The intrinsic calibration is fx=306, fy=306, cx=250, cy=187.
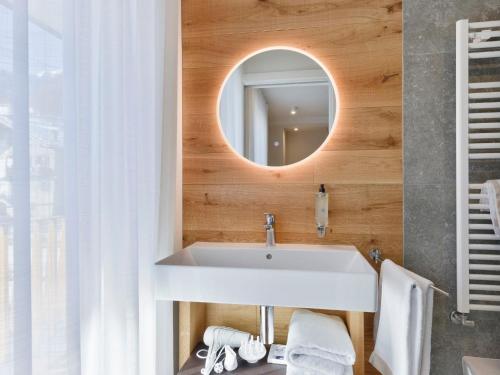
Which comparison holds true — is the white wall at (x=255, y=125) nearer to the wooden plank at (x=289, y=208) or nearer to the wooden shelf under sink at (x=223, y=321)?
the wooden plank at (x=289, y=208)

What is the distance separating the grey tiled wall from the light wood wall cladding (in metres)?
0.06

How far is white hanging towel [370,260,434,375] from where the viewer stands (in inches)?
38.1

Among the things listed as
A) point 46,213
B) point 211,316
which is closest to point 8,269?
point 46,213

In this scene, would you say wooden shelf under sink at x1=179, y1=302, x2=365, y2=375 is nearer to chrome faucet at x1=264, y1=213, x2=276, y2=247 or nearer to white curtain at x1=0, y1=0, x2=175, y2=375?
white curtain at x1=0, y1=0, x2=175, y2=375

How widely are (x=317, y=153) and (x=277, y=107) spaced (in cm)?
31

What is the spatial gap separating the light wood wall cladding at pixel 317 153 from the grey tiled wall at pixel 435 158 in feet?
0.19

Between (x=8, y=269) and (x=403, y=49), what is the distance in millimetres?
1611

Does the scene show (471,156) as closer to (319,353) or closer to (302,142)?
(302,142)

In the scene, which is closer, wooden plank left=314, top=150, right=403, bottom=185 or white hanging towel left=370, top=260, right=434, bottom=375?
white hanging towel left=370, top=260, right=434, bottom=375

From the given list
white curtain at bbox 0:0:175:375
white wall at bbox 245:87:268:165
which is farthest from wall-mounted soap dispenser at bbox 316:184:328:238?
white curtain at bbox 0:0:175:375

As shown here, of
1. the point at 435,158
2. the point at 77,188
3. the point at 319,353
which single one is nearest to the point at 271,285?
the point at 319,353

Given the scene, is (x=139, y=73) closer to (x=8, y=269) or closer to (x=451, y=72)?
(x=8, y=269)

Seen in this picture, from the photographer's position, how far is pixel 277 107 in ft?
5.00

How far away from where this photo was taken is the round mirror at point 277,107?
4.82ft
